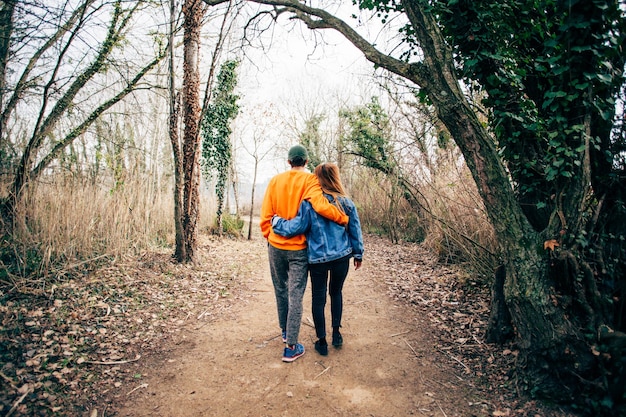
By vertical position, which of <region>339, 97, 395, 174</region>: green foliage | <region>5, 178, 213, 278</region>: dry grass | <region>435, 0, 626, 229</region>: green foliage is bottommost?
<region>5, 178, 213, 278</region>: dry grass

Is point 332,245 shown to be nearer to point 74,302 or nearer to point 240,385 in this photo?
point 240,385

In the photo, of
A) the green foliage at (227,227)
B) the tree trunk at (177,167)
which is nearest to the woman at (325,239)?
the tree trunk at (177,167)

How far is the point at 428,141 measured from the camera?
7957 millimetres

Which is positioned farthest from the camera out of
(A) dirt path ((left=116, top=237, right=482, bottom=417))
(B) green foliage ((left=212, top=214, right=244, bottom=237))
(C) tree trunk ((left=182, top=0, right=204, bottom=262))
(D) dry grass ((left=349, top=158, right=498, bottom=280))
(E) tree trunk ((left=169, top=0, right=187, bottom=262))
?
(B) green foliage ((left=212, top=214, right=244, bottom=237))

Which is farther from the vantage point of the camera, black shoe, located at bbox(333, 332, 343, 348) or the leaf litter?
black shoe, located at bbox(333, 332, 343, 348)

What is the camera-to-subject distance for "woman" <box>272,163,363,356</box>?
305cm

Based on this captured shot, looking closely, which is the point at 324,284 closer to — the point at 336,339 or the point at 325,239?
the point at 325,239

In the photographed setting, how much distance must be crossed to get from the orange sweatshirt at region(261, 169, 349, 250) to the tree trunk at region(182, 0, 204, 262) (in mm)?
3779

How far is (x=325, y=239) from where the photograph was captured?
3.07 metres

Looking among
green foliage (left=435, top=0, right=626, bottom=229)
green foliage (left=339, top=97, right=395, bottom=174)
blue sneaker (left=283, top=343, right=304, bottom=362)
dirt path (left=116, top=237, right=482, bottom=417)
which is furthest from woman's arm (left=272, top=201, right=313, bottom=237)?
green foliage (left=339, top=97, right=395, bottom=174)

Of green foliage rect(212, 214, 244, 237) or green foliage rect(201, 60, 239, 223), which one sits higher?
green foliage rect(201, 60, 239, 223)

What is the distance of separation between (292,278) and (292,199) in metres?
0.79

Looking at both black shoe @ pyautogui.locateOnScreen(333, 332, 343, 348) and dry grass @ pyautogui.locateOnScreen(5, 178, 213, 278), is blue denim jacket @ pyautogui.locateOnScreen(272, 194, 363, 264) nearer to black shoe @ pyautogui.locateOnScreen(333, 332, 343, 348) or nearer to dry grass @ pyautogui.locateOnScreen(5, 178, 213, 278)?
black shoe @ pyautogui.locateOnScreen(333, 332, 343, 348)

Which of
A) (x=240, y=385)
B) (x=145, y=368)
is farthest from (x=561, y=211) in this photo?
(x=145, y=368)
